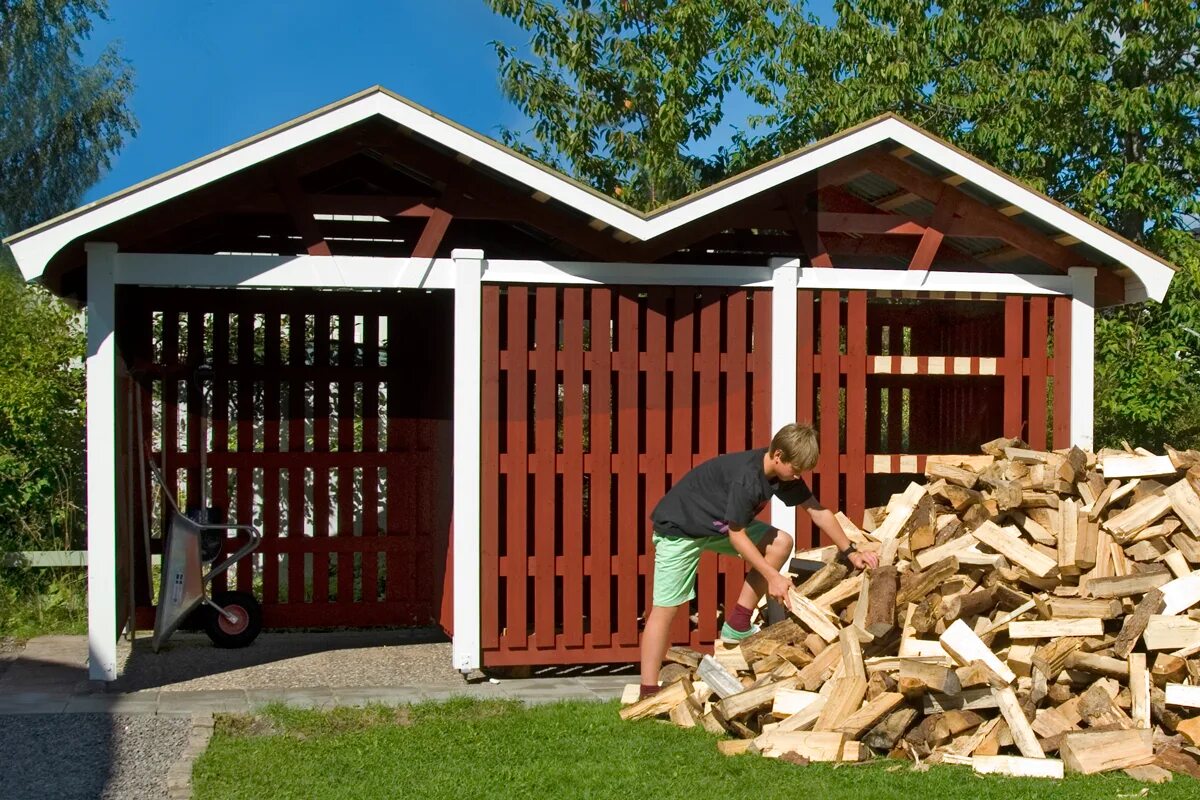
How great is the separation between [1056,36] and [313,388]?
1108cm

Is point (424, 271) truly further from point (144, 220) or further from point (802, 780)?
point (802, 780)

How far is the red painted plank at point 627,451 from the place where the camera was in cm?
902

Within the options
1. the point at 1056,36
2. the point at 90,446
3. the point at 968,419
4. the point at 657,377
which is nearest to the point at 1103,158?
the point at 1056,36

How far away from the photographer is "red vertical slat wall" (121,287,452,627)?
10.8 metres

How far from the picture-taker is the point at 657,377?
9039mm

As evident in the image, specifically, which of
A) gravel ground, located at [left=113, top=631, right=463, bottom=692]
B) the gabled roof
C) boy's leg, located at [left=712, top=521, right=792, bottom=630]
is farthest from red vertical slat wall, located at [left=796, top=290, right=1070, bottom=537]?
gravel ground, located at [left=113, top=631, right=463, bottom=692]

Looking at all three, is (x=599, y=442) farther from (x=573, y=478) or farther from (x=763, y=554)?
(x=763, y=554)

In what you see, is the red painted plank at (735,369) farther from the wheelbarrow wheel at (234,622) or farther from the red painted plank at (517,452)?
the wheelbarrow wheel at (234,622)

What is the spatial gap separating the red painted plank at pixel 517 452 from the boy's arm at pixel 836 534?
1.95 metres

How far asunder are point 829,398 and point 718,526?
189 centimetres

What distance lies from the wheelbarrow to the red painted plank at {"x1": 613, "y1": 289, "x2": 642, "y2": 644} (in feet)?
9.34

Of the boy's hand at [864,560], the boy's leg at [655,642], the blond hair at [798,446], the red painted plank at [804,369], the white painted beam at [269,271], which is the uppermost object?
the white painted beam at [269,271]

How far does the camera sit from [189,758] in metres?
6.82

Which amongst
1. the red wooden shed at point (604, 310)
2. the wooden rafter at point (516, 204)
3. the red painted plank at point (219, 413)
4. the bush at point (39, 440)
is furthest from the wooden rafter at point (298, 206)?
the bush at point (39, 440)
